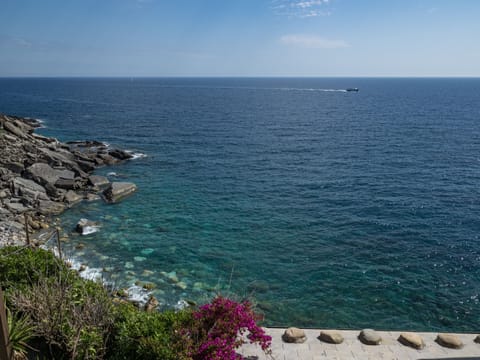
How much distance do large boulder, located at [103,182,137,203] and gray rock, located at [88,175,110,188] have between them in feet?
11.5

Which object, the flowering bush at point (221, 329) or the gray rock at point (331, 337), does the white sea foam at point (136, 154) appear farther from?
the flowering bush at point (221, 329)

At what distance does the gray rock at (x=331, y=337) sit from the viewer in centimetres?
1606

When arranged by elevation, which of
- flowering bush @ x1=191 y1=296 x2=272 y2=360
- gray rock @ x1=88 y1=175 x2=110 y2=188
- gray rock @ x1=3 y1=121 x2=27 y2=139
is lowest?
gray rock @ x1=88 y1=175 x2=110 y2=188

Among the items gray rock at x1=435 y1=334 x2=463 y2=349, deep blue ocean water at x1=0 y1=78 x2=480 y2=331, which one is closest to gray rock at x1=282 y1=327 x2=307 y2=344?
deep blue ocean water at x1=0 y1=78 x2=480 y2=331

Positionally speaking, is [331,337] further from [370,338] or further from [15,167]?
[15,167]

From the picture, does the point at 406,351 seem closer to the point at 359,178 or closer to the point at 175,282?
the point at 175,282

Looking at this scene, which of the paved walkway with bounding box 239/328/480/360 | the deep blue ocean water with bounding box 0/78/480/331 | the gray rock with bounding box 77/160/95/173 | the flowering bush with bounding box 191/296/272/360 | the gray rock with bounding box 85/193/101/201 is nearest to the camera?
the flowering bush with bounding box 191/296/272/360

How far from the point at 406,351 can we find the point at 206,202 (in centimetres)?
2596

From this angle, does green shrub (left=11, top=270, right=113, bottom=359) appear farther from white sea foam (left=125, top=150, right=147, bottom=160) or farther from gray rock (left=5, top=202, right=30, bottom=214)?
white sea foam (left=125, top=150, right=147, bottom=160)

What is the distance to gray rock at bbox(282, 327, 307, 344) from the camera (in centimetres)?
1600

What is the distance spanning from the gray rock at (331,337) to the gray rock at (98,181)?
33307 millimetres

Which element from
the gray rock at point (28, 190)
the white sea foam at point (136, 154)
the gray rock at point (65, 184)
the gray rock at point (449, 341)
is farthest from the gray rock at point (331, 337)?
the white sea foam at point (136, 154)

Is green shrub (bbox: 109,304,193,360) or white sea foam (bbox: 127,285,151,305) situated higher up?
green shrub (bbox: 109,304,193,360)

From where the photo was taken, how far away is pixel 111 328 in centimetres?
1251
